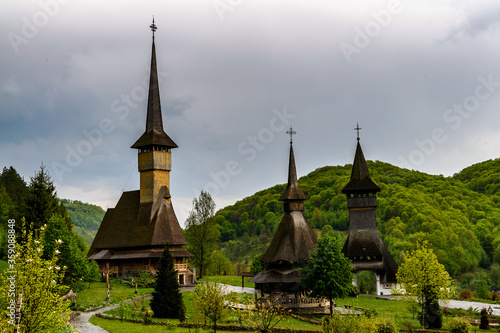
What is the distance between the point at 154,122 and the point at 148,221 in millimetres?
11175

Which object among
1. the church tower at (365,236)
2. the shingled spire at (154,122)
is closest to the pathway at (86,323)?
the shingled spire at (154,122)

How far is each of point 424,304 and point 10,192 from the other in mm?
63806

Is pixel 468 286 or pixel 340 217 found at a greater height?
pixel 340 217

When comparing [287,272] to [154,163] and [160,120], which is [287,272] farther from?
[160,120]

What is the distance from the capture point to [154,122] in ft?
197

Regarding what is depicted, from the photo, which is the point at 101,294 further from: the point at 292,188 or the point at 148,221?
the point at 292,188

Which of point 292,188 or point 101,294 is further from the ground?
point 292,188

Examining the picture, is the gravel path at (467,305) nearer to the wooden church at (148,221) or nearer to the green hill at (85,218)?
the wooden church at (148,221)

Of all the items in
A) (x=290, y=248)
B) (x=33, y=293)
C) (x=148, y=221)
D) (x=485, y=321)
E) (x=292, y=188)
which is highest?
(x=292, y=188)

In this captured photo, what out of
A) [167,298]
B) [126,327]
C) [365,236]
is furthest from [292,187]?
[126,327]

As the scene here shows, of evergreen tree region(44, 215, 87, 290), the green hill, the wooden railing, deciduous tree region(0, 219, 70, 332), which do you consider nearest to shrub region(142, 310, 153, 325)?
evergreen tree region(44, 215, 87, 290)

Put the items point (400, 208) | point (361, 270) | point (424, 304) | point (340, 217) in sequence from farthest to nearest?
1. point (340, 217)
2. point (400, 208)
3. point (361, 270)
4. point (424, 304)

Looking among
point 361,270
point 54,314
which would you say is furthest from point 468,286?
point 54,314

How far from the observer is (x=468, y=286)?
7062cm
